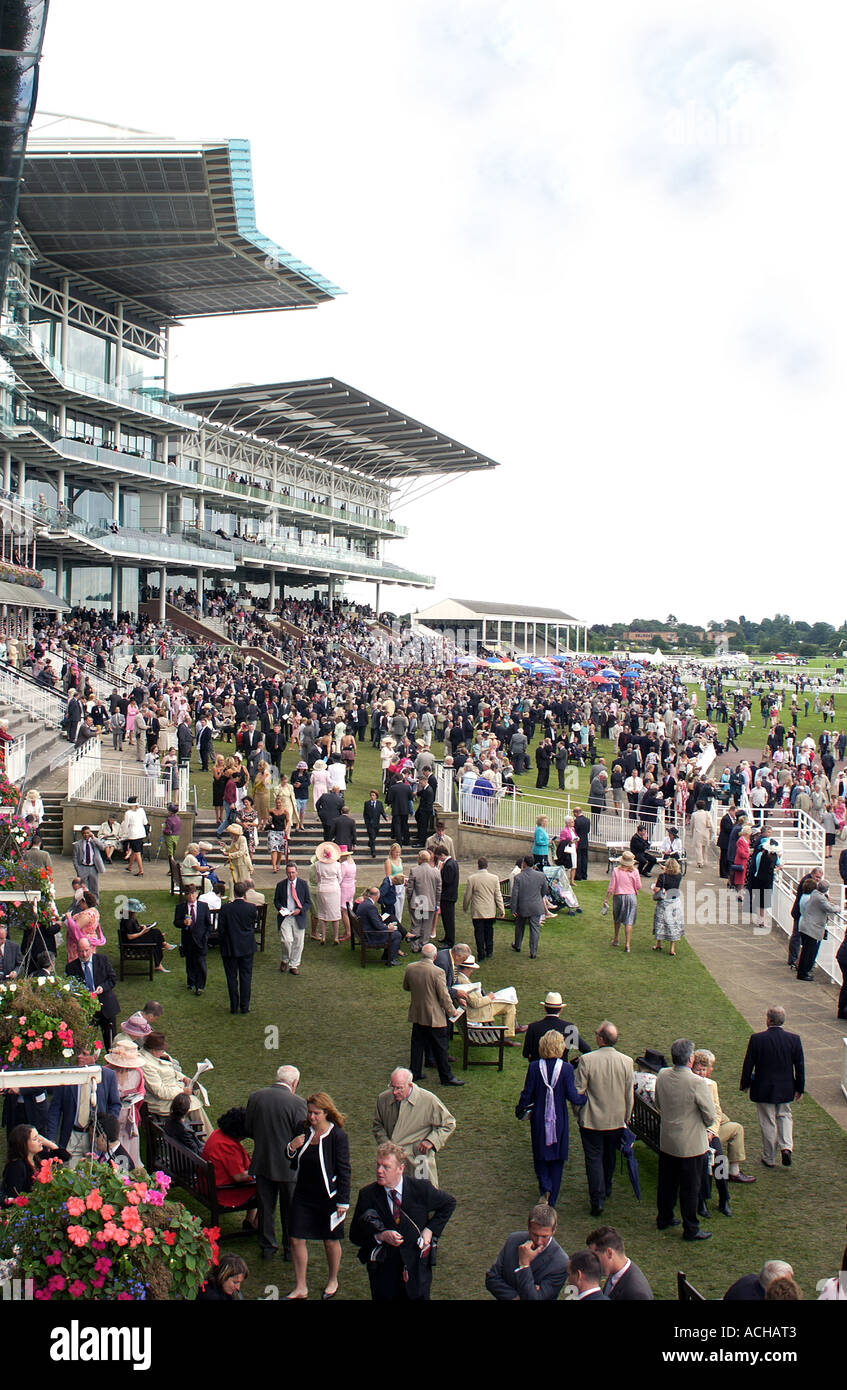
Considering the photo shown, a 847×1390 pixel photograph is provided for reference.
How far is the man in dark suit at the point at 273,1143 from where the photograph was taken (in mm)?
6211

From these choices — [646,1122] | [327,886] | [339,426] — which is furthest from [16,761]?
[339,426]

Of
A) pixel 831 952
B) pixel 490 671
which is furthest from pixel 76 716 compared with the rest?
pixel 490 671

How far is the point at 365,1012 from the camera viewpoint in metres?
10.8

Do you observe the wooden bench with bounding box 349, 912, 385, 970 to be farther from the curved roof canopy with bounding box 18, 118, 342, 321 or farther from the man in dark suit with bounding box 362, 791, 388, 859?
the curved roof canopy with bounding box 18, 118, 342, 321

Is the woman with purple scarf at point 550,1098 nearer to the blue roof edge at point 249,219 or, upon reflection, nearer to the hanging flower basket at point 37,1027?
the hanging flower basket at point 37,1027

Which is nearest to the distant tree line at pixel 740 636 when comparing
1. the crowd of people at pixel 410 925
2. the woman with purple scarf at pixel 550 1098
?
the crowd of people at pixel 410 925

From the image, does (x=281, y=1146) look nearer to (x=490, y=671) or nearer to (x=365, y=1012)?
(x=365, y=1012)

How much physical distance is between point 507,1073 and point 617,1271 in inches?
195

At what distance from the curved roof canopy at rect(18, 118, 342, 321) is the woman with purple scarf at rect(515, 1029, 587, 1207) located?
3829cm

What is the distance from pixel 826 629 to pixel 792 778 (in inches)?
6666

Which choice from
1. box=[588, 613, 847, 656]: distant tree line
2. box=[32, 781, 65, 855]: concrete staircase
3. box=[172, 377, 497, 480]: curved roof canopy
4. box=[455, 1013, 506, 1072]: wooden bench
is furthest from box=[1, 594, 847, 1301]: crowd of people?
box=[588, 613, 847, 656]: distant tree line

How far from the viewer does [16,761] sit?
1750 centimetres

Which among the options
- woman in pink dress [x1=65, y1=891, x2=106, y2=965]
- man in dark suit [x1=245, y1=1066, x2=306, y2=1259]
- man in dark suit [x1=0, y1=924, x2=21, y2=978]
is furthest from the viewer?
woman in pink dress [x1=65, y1=891, x2=106, y2=965]

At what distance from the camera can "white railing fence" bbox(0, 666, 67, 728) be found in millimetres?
22750
